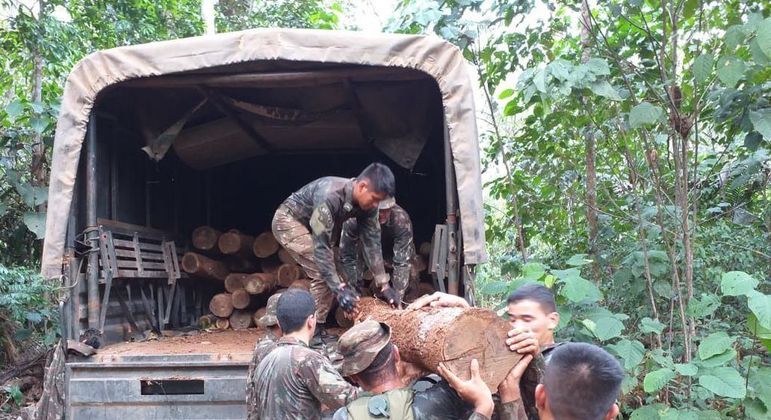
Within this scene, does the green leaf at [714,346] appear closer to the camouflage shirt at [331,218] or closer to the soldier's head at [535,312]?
the soldier's head at [535,312]

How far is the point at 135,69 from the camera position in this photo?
3.66 m

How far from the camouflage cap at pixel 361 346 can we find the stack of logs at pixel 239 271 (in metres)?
3.14

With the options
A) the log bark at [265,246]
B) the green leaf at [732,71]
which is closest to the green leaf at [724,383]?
the green leaf at [732,71]

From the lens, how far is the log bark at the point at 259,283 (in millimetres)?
5465

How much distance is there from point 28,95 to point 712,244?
8.18m

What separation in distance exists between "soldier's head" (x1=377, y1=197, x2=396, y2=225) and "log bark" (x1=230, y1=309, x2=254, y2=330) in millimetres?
1828

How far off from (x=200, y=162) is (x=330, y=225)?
2.16 m

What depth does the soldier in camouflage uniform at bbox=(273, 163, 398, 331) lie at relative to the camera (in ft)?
12.5

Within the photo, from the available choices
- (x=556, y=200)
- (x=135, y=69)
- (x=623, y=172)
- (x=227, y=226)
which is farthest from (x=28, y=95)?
(x=623, y=172)

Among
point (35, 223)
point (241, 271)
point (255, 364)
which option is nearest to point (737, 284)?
point (255, 364)

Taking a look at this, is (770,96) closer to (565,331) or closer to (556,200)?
(565,331)

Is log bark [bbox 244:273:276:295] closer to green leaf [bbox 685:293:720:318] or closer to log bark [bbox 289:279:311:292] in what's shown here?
log bark [bbox 289:279:311:292]

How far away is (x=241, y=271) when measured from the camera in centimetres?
590

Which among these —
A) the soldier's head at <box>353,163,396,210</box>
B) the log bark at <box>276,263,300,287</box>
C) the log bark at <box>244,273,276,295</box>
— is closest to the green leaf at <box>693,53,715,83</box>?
the soldier's head at <box>353,163,396,210</box>
